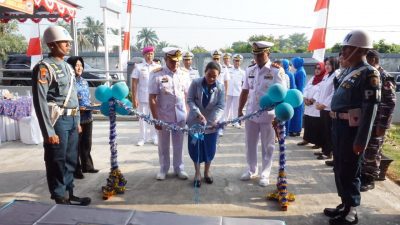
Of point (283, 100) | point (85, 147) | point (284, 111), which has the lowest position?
point (85, 147)

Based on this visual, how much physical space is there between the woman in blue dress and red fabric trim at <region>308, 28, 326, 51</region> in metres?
2.72

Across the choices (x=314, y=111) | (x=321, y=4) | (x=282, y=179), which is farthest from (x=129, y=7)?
(x=282, y=179)

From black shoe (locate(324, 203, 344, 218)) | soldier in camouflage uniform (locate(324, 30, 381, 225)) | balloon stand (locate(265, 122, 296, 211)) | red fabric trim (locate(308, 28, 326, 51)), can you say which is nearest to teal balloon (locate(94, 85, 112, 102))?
balloon stand (locate(265, 122, 296, 211))

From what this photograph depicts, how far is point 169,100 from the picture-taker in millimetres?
4617

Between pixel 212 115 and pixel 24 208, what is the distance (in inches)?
101

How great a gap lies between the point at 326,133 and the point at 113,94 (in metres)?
3.61

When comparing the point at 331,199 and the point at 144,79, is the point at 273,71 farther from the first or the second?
the point at 144,79

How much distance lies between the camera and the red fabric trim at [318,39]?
6.19m

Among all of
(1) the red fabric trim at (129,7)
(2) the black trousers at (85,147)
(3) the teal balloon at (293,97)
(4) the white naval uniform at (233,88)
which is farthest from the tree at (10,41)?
(3) the teal balloon at (293,97)

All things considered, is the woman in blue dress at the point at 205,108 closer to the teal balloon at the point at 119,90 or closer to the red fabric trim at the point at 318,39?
the teal balloon at the point at 119,90

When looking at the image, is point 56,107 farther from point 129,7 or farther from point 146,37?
point 146,37

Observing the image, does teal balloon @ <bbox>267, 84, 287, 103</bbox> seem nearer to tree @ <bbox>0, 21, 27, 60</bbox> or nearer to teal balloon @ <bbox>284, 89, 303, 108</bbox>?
teal balloon @ <bbox>284, 89, 303, 108</bbox>

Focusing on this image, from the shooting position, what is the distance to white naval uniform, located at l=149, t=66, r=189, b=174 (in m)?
4.56

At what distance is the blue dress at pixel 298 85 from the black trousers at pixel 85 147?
4240mm
